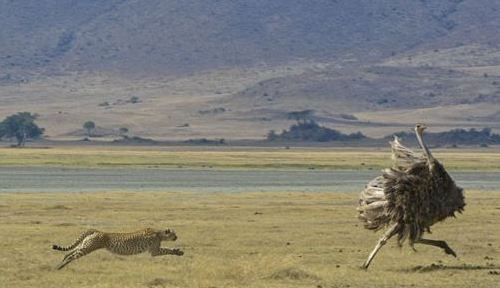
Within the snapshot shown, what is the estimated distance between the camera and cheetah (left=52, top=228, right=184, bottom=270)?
1941cm

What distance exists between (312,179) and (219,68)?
5129 inches

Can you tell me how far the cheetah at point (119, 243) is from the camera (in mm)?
19406

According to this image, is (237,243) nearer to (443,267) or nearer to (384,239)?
(443,267)

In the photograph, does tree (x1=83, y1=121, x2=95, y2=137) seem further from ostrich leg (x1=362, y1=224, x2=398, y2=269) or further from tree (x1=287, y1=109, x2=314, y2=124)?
ostrich leg (x1=362, y1=224, x2=398, y2=269)

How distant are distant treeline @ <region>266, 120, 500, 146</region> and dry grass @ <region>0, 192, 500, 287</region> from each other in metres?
83.1

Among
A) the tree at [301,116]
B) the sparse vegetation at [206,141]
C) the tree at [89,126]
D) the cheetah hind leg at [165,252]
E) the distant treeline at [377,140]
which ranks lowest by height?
the distant treeline at [377,140]

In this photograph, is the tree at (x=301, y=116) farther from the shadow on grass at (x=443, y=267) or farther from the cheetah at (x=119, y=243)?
the cheetah at (x=119, y=243)

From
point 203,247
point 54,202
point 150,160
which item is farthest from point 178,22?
point 203,247

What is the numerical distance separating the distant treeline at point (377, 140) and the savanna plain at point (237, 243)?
257 ft

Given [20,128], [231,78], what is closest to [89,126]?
[20,128]

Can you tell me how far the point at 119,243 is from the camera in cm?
1989

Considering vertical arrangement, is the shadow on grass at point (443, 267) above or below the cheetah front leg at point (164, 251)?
below

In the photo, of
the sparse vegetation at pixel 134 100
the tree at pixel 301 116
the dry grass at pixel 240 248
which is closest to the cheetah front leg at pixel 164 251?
the dry grass at pixel 240 248

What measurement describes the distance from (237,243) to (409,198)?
196 inches
